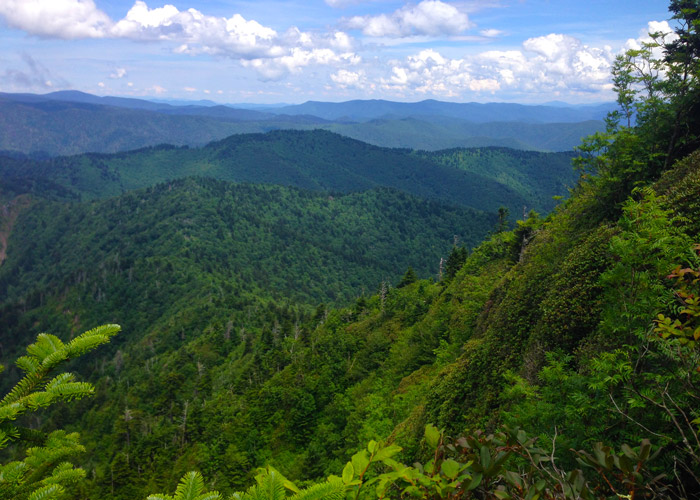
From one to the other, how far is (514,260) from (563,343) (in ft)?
68.4

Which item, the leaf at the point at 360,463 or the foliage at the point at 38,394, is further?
the foliage at the point at 38,394

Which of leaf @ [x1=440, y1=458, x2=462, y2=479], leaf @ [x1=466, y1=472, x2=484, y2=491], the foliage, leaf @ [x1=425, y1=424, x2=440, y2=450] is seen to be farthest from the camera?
the foliage

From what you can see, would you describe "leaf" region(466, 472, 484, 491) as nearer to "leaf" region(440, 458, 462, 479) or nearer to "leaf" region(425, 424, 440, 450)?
"leaf" region(440, 458, 462, 479)

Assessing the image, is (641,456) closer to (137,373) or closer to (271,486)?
(271,486)

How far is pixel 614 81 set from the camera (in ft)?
63.7

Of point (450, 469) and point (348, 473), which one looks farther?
point (450, 469)

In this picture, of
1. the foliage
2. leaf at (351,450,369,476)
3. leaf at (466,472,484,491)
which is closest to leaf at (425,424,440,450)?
leaf at (466,472,484,491)

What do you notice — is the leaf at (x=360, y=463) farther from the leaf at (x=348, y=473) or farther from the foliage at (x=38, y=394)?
the foliage at (x=38, y=394)

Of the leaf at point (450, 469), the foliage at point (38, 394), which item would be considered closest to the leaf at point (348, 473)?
the leaf at point (450, 469)

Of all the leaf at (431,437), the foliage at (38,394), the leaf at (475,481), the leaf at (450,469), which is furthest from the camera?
the foliage at (38,394)

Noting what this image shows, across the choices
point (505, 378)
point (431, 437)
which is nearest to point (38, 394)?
point (431, 437)

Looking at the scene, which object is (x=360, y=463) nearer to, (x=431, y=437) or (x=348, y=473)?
(x=348, y=473)

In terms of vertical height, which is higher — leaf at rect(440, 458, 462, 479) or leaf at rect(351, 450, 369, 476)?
leaf at rect(351, 450, 369, 476)

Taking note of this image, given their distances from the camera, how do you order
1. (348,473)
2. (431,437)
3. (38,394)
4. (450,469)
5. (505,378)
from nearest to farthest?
1. (348,473)
2. (450,469)
3. (431,437)
4. (38,394)
5. (505,378)
